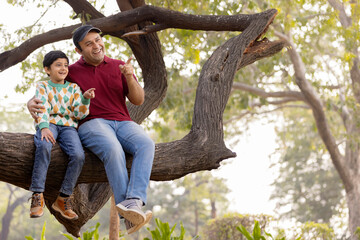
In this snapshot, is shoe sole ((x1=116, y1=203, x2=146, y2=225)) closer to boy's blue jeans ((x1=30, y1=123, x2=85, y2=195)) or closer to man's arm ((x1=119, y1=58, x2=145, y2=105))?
boy's blue jeans ((x1=30, y1=123, x2=85, y2=195))

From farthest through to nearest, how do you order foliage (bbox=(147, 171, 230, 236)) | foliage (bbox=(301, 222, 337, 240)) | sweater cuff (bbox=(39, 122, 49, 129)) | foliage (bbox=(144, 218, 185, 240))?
foliage (bbox=(147, 171, 230, 236))
foliage (bbox=(301, 222, 337, 240))
foliage (bbox=(144, 218, 185, 240))
sweater cuff (bbox=(39, 122, 49, 129))

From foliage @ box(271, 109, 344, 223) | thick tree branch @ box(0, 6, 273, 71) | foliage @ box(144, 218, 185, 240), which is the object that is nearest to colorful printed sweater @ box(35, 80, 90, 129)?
foliage @ box(144, 218, 185, 240)

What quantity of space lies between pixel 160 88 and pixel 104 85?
2.44 m

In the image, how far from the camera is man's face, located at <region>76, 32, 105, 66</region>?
3.98m

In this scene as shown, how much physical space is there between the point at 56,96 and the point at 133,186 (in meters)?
A: 0.91

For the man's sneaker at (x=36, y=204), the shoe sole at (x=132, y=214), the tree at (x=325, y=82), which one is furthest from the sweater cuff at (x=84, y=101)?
the tree at (x=325, y=82)

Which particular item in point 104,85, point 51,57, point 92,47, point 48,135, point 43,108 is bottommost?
point 48,135

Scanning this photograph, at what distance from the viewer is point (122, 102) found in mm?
4137

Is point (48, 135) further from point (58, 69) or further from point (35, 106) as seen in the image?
point (58, 69)

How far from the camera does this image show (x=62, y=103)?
3744 mm

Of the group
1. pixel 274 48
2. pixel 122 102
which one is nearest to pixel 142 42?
pixel 274 48

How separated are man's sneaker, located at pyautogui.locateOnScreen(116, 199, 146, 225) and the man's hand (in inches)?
35.1

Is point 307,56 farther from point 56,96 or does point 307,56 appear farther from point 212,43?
point 56,96

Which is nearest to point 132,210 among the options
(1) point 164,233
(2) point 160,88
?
(1) point 164,233
